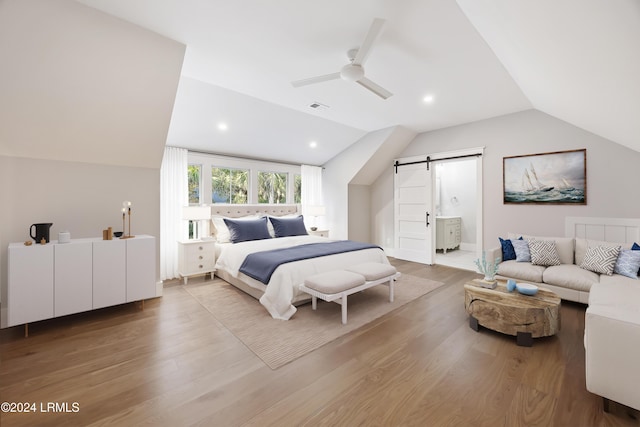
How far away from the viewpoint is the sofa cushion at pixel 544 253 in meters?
3.52

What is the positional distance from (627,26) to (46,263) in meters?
4.64

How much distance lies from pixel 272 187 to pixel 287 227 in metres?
1.42

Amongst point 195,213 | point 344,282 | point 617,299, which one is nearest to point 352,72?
point 344,282

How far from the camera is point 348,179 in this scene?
608 centimetres

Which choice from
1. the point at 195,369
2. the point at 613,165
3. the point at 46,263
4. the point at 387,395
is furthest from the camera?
the point at 613,165

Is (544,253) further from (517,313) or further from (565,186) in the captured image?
(517,313)

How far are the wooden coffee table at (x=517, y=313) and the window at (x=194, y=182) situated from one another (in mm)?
4563

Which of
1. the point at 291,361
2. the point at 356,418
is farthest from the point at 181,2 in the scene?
the point at 356,418

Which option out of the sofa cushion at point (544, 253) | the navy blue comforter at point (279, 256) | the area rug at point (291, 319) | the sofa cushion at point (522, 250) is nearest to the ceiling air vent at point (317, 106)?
the navy blue comforter at point (279, 256)

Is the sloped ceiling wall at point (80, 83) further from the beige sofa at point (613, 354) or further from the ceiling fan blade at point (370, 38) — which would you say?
the beige sofa at point (613, 354)

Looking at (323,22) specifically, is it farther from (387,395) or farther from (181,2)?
(387,395)

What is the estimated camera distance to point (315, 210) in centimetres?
612

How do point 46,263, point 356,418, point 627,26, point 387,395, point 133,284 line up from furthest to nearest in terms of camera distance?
point 133,284 → point 46,263 → point 387,395 → point 356,418 → point 627,26

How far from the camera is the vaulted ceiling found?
184 centimetres
